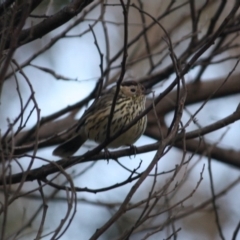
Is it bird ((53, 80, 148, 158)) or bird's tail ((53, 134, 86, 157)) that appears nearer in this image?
bird ((53, 80, 148, 158))

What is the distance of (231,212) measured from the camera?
871cm

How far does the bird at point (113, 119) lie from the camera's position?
5320 millimetres

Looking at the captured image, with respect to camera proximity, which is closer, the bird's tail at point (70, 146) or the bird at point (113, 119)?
the bird at point (113, 119)

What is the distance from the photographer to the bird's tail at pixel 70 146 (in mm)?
5855

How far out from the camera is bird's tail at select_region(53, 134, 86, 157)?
19.2 ft

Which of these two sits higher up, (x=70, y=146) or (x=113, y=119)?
(x=70, y=146)

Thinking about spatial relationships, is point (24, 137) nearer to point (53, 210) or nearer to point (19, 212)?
point (53, 210)

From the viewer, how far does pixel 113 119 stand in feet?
17.6

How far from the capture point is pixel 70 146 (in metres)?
5.93

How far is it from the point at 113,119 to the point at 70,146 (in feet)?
2.35

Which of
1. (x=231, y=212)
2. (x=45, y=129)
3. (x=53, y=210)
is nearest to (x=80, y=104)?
(x=45, y=129)

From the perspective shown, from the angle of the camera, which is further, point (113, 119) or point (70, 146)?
point (70, 146)

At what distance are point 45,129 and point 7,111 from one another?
2720 millimetres

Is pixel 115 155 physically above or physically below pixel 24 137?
below
